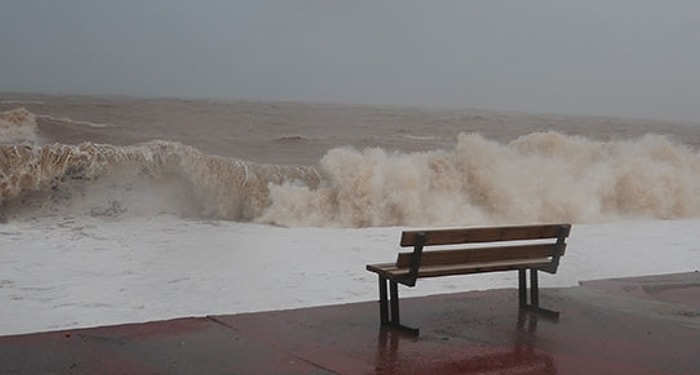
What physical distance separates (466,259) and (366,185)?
340 inches

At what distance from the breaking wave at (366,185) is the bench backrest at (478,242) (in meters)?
7.40

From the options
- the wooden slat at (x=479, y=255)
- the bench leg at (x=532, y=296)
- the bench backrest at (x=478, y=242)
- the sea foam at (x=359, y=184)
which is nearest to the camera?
the bench backrest at (x=478, y=242)

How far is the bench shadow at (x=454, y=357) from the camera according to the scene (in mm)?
4426

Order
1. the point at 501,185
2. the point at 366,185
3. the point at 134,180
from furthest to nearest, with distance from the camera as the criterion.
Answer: the point at 501,185, the point at 366,185, the point at 134,180

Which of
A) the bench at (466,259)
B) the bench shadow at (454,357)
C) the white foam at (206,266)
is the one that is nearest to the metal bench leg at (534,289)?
the bench at (466,259)

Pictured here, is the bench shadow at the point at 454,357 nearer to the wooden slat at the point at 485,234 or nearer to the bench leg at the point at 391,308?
the bench leg at the point at 391,308

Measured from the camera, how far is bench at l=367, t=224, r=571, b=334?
Answer: 17.0 ft

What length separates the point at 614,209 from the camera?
15.8 meters

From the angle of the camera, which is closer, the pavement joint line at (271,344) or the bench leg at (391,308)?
the pavement joint line at (271,344)

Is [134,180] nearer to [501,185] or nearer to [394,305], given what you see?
[501,185]

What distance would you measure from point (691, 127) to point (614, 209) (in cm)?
512

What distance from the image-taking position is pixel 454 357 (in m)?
4.68

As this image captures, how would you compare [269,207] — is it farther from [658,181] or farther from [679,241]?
[658,181]

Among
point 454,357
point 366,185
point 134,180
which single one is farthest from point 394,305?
point 366,185
